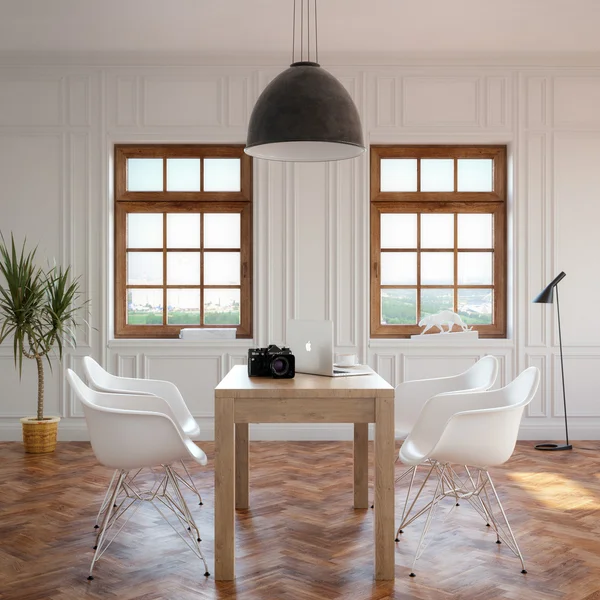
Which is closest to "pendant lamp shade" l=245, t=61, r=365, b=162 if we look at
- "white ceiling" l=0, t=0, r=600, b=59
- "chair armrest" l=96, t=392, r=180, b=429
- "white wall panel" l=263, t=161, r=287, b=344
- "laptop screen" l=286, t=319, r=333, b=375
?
"laptop screen" l=286, t=319, r=333, b=375

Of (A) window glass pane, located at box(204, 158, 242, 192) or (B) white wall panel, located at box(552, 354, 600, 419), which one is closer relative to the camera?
(B) white wall panel, located at box(552, 354, 600, 419)

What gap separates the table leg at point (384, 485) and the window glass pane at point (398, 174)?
3.75 metres

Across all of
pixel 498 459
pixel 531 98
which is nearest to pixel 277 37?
pixel 531 98

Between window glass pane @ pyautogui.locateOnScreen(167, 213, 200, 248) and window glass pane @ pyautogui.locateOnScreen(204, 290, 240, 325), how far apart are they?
49 centimetres

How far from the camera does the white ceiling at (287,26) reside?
533 cm

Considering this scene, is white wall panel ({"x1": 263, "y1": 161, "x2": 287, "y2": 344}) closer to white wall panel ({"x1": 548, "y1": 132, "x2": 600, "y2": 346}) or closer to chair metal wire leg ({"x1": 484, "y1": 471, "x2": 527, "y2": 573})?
white wall panel ({"x1": 548, "y1": 132, "x2": 600, "y2": 346})

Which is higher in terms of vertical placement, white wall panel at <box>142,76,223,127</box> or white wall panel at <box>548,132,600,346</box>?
white wall panel at <box>142,76,223,127</box>

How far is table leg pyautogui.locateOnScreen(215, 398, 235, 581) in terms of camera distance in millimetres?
3158

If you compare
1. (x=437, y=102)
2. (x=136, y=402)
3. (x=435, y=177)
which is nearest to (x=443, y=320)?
(x=435, y=177)

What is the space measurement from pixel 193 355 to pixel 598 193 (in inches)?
157

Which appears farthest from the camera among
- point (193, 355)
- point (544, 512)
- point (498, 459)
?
point (193, 355)

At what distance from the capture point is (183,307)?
661 cm

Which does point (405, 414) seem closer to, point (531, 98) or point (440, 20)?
point (440, 20)

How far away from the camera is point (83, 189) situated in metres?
6.40
